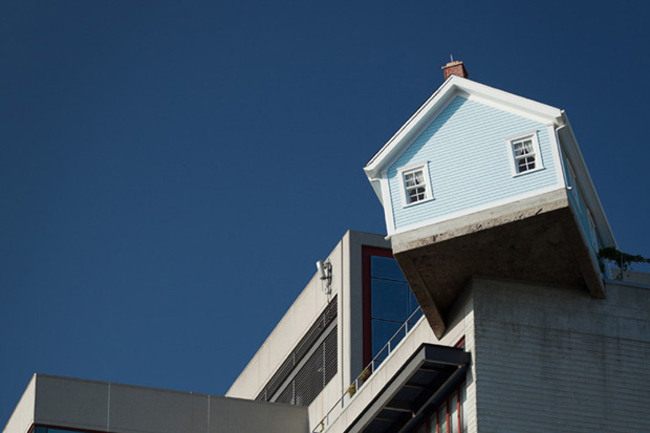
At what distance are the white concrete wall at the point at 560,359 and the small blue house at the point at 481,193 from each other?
2.26 feet

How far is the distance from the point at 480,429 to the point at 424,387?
13.1 feet

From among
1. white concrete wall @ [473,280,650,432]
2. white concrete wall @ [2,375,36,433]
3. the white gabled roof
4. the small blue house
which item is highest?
the white gabled roof

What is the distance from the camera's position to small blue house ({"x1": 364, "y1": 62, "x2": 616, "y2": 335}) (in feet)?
130

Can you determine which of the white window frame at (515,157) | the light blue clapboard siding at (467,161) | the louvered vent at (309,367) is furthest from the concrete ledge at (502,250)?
the louvered vent at (309,367)

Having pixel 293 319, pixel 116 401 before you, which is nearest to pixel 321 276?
pixel 293 319

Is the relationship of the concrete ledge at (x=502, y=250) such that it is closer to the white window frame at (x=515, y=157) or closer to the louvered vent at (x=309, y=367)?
the white window frame at (x=515, y=157)

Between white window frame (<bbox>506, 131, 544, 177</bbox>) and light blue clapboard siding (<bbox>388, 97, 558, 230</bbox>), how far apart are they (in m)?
0.10

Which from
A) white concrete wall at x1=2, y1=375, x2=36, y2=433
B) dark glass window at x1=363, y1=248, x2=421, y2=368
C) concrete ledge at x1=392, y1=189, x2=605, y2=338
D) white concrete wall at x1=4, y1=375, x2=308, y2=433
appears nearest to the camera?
concrete ledge at x1=392, y1=189, x2=605, y2=338

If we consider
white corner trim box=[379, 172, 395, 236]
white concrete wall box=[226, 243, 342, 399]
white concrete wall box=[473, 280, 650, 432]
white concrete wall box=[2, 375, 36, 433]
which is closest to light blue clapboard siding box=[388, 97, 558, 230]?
white corner trim box=[379, 172, 395, 236]

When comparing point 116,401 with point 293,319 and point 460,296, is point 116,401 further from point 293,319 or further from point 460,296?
point 460,296

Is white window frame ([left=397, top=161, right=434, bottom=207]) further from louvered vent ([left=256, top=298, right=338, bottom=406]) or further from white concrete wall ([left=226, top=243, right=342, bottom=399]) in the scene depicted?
louvered vent ([left=256, top=298, right=338, bottom=406])

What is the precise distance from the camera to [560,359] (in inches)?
1587

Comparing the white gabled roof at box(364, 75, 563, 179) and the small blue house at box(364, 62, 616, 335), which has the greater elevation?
the white gabled roof at box(364, 75, 563, 179)

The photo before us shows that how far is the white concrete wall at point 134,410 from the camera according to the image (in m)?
51.5
